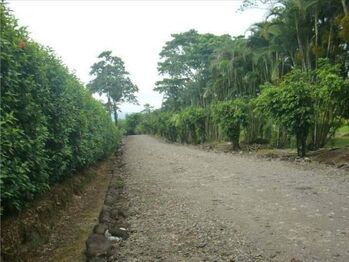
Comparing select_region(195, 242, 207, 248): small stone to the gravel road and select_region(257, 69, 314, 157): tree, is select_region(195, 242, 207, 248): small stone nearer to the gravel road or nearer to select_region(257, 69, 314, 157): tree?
the gravel road

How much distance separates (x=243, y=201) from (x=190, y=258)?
297cm

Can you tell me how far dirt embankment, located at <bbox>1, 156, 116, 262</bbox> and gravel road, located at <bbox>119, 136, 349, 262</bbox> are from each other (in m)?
0.79

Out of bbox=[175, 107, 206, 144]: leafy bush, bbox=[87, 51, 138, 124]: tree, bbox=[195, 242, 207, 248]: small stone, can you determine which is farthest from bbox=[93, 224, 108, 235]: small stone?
bbox=[87, 51, 138, 124]: tree

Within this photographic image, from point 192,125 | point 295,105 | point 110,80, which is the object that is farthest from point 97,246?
point 110,80

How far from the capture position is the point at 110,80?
61719 mm

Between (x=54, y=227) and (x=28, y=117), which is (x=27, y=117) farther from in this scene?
(x=54, y=227)

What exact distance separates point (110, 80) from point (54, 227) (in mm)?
56874

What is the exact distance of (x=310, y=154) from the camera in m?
14.0

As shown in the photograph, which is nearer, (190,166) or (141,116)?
(190,166)

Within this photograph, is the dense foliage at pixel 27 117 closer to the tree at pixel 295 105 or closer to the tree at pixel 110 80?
the tree at pixel 295 105

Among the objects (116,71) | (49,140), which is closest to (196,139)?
(49,140)

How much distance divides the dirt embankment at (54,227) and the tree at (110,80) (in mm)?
53913

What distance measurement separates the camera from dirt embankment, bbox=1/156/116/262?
15.1ft

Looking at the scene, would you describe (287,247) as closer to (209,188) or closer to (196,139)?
(209,188)
